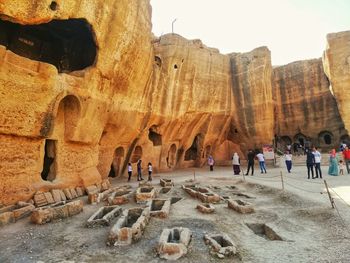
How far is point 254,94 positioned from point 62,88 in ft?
53.4

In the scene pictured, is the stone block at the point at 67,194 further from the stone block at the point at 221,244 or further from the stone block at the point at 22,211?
the stone block at the point at 221,244

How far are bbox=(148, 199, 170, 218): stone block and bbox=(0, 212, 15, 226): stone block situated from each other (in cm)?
405

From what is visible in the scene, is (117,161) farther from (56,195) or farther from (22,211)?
(22,211)

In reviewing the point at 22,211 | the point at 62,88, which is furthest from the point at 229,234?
the point at 62,88

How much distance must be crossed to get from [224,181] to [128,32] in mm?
8970

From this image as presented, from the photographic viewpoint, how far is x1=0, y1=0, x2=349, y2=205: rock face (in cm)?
890

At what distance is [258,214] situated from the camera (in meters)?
7.60

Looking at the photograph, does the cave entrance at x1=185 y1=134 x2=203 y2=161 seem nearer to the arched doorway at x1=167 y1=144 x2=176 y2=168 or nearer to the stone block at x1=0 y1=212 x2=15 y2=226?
the arched doorway at x1=167 y1=144 x2=176 y2=168

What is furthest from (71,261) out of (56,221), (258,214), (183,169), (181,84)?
(183,169)

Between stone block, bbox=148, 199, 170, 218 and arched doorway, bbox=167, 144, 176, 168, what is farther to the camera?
arched doorway, bbox=167, 144, 176, 168

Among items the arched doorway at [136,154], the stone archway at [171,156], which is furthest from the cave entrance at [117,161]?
the stone archway at [171,156]

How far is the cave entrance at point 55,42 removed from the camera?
11.8m

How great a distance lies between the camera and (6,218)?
726 centimetres

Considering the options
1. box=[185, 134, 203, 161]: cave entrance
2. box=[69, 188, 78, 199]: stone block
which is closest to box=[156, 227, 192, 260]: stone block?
box=[69, 188, 78, 199]: stone block
